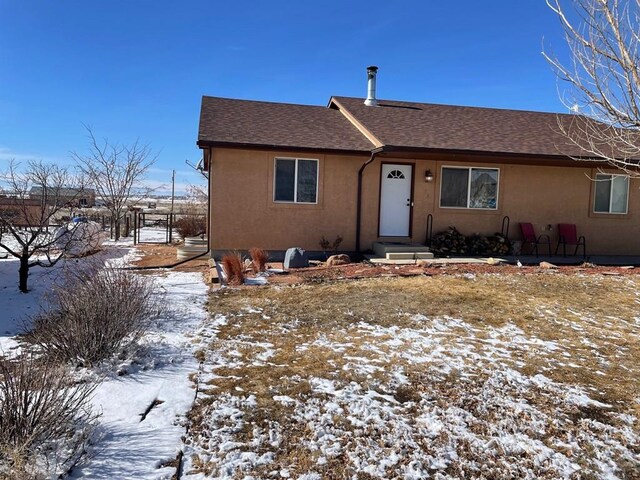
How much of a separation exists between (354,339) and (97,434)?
2.77m

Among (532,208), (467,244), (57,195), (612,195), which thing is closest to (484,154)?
(467,244)

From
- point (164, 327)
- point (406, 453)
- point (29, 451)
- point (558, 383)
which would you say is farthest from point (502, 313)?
point (29, 451)

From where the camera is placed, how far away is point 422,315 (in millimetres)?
5895

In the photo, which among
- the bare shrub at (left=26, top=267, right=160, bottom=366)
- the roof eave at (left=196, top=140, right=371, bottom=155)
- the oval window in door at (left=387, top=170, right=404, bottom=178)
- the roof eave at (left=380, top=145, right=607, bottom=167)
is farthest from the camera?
the oval window in door at (left=387, top=170, right=404, bottom=178)

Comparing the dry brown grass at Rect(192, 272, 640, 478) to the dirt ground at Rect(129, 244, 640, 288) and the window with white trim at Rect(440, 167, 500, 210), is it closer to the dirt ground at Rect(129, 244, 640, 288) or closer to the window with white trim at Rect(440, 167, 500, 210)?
the dirt ground at Rect(129, 244, 640, 288)

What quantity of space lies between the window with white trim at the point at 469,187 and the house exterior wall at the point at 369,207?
137 mm

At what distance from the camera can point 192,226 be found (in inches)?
581

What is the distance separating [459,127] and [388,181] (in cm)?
287

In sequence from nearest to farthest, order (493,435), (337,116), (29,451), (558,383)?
(29,451) → (493,435) → (558,383) → (337,116)

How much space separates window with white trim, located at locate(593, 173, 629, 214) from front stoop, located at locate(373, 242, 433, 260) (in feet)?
17.3

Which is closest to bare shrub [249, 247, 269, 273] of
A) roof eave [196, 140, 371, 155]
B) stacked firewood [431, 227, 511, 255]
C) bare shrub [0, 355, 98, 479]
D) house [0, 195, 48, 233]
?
roof eave [196, 140, 371, 155]

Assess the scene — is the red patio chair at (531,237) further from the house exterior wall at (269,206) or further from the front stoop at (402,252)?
the house exterior wall at (269,206)

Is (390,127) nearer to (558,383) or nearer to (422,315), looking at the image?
(422,315)

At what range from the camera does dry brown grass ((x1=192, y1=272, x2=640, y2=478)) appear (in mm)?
3479
